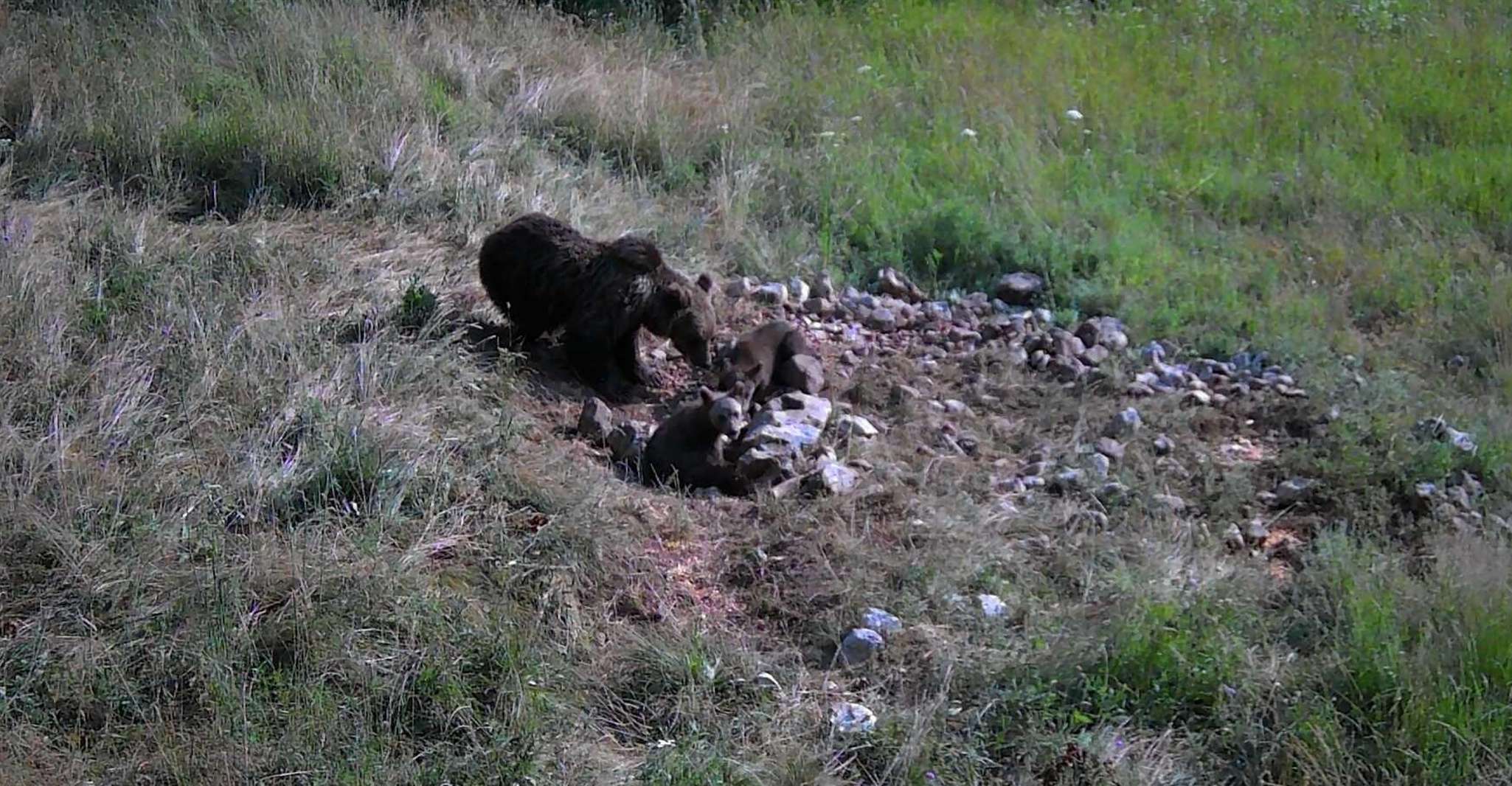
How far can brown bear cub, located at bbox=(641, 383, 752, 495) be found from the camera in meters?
5.07

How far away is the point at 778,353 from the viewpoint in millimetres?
5750

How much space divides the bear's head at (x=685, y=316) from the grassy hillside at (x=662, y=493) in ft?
1.86

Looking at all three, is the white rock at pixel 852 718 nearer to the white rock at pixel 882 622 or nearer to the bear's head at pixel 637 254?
the white rock at pixel 882 622

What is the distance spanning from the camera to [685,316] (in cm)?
570

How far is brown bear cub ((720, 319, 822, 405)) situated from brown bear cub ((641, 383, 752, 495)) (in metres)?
0.32

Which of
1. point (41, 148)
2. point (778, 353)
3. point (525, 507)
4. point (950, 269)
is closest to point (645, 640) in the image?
point (525, 507)

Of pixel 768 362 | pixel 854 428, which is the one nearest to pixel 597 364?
pixel 768 362

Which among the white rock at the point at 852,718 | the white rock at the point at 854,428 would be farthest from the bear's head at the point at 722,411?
the white rock at the point at 852,718

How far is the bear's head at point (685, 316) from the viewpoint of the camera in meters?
5.65

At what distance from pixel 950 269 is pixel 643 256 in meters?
1.96

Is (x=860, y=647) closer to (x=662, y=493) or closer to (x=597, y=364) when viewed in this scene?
(x=662, y=493)

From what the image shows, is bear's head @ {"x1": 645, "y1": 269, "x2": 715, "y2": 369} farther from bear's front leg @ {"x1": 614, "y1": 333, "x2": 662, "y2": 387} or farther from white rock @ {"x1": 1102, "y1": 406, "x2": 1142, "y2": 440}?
white rock @ {"x1": 1102, "y1": 406, "x2": 1142, "y2": 440}

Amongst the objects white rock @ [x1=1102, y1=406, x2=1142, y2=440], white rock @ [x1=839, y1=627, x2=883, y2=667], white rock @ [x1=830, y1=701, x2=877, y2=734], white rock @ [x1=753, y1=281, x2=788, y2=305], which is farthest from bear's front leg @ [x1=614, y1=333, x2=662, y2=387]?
white rock @ [x1=830, y1=701, x2=877, y2=734]

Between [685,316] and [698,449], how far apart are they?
2.39 ft
